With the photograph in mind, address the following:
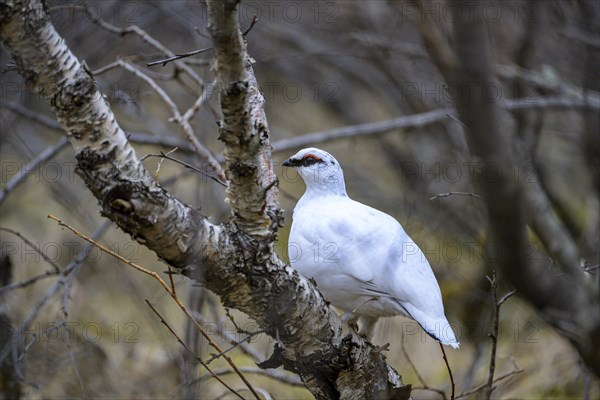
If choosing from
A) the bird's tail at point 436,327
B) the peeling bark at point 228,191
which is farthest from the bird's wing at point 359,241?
the peeling bark at point 228,191

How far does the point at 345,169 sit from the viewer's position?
305 inches

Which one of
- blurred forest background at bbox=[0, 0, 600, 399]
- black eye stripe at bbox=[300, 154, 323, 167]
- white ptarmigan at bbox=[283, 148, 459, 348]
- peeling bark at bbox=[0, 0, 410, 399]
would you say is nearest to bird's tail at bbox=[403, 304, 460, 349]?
white ptarmigan at bbox=[283, 148, 459, 348]

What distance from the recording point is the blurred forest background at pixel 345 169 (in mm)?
4512

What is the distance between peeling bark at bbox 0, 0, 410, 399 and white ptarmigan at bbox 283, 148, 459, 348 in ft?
1.64

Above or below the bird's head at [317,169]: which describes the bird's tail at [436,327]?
below

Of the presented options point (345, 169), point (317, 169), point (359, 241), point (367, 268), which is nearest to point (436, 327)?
point (367, 268)

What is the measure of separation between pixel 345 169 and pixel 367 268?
4941 mm

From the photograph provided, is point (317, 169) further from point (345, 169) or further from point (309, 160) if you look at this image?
point (345, 169)

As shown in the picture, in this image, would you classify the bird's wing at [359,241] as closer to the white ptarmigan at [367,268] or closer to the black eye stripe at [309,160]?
the white ptarmigan at [367,268]

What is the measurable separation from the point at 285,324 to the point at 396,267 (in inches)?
32.3

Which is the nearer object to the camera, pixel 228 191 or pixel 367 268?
pixel 228 191

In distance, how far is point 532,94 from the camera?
694cm

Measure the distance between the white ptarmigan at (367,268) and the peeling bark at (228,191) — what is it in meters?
0.50

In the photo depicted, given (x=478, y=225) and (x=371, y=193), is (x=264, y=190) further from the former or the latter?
(x=371, y=193)
